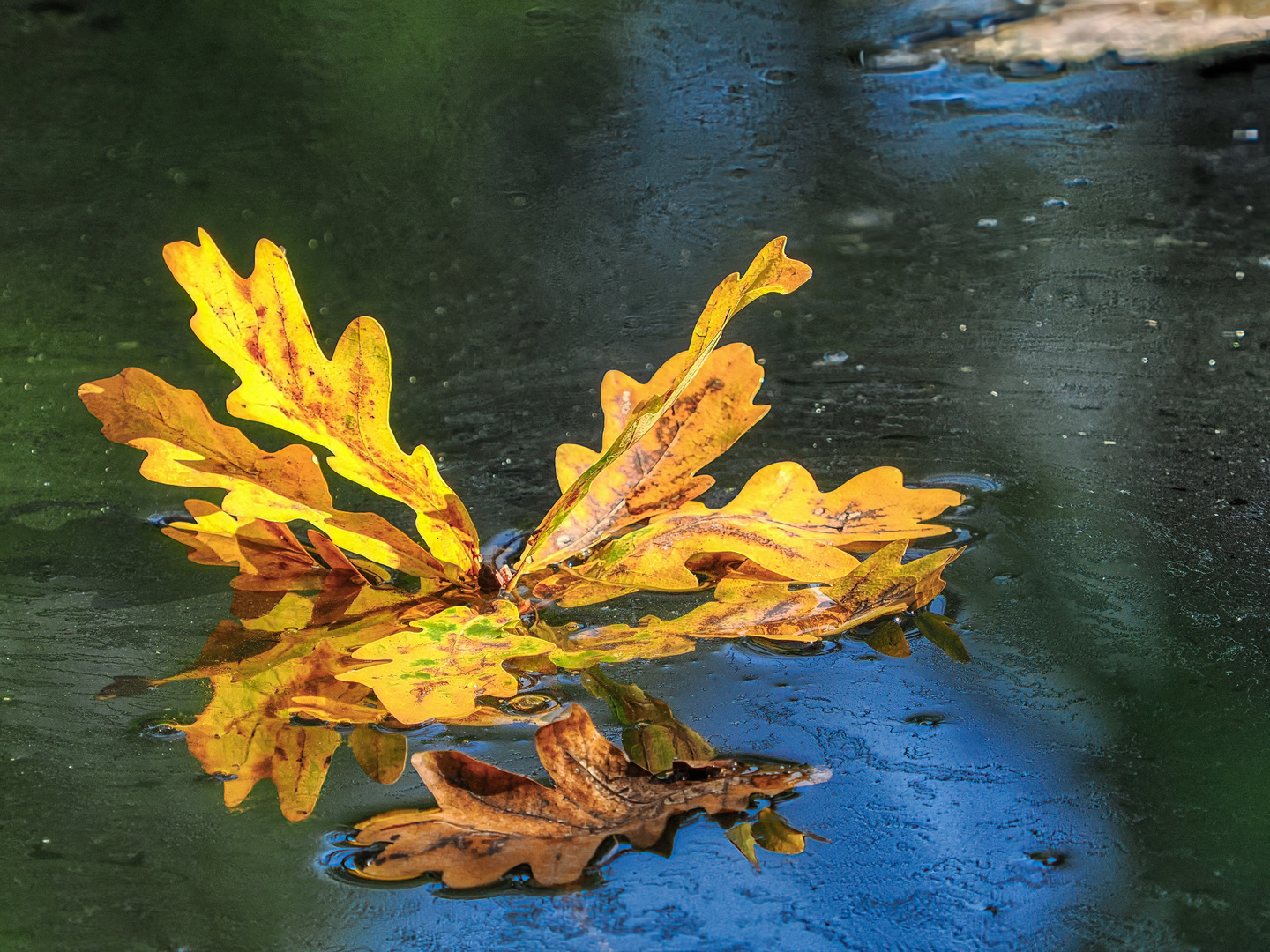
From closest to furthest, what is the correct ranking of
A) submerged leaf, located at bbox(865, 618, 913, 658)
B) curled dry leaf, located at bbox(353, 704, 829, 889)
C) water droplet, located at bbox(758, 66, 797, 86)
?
1. curled dry leaf, located at bbox(353, 704, 829, 889)
2. submerged leaf, located at bbox(865, 618, 913, 658)
3. water droplet, located at bbox(758, 66, 797, 86)

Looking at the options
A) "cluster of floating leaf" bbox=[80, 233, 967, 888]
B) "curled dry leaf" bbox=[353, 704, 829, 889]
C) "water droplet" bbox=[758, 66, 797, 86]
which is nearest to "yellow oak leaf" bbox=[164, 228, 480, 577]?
"cluster of floating leaf" bbox=[80, 233, 967, 888]

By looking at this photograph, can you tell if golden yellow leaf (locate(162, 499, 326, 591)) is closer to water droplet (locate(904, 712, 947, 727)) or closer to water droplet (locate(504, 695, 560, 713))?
water droplet (locate(504, 695, 560, 713))

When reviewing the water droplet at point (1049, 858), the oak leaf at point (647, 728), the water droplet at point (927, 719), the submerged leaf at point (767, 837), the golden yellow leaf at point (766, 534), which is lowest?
the water droplet at point (1049, 858)

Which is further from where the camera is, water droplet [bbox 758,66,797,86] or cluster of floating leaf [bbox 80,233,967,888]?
water droplet [bbox 758,66,797,86]

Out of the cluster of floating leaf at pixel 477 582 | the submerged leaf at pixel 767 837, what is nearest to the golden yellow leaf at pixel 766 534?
the cluster of floating leaf at pixel 477 582

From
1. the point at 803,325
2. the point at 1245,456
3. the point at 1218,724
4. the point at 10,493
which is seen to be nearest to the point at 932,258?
the point at 803,325

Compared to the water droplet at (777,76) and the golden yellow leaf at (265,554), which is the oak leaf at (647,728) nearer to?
the golden yellow leaf at (265,554)

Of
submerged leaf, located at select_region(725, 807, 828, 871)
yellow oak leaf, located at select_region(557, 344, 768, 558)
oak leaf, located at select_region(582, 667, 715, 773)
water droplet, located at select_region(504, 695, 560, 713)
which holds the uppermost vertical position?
yellow oak leaf, located at select_region(557, 344, 768, 558)

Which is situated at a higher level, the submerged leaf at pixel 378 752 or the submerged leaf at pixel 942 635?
the submerged leaf at pixel 378 752

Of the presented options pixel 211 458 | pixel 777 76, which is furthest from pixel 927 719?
pixel 777 76
